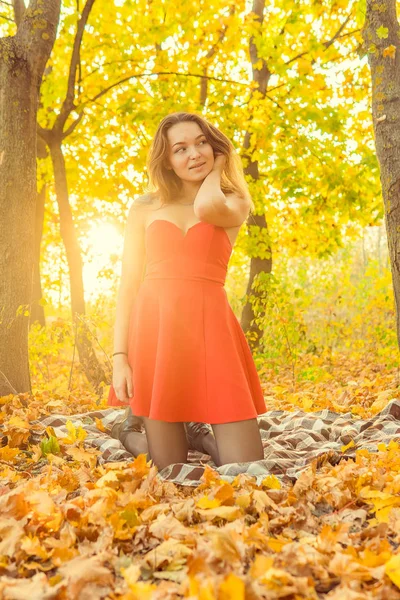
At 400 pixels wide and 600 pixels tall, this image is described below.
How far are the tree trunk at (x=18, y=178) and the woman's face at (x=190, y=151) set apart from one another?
5.65 ft

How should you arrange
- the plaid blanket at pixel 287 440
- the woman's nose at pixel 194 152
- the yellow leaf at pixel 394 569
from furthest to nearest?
the woman's nose at pixel 194 152 < the plaid blanket at pixel 287 440 < the yellow leaf at pixel 394 569

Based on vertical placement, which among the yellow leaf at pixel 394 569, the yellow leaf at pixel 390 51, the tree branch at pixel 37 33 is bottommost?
the yellow leaf at pixel 394 569

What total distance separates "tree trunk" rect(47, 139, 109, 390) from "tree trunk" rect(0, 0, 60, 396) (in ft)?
7.45

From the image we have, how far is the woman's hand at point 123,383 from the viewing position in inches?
120

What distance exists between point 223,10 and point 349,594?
8.42 metres

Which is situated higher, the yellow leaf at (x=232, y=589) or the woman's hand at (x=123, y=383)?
the woman's hand at (x=123, y=383)

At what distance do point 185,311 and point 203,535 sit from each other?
4.42 ft

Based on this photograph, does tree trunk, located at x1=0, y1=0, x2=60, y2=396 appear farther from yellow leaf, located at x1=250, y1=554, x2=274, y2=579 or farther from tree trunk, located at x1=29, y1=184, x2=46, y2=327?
tree trunk, located at x1=29, y1=184, x2=46, y2=327

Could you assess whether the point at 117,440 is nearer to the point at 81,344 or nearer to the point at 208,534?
the point at 208,534

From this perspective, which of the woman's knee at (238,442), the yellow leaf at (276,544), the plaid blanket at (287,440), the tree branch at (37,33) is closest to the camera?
the yellow leaf at (276,544)

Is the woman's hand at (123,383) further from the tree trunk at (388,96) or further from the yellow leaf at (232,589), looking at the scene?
the tree trunk at (388,96)

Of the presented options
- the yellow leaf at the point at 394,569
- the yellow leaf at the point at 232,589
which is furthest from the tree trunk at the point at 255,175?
the yellow leaf at the point at 232,589

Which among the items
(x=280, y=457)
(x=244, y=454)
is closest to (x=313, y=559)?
(x=244, y=454)

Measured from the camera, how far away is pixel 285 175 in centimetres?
845
